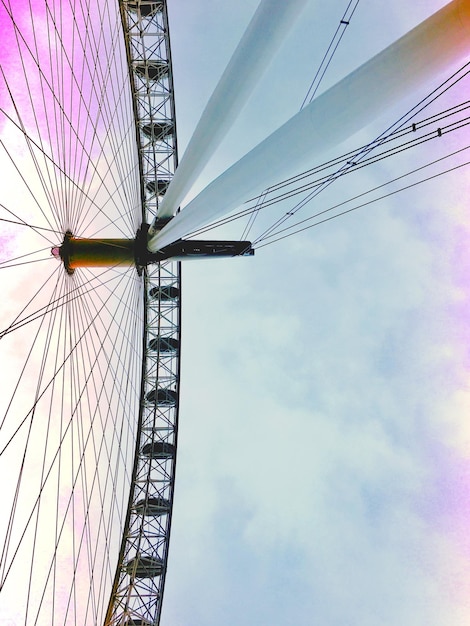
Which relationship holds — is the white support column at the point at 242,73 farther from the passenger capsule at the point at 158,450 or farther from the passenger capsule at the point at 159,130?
the passenger capsule at the point at 158,450

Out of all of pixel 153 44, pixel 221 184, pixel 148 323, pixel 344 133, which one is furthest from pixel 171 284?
pixel 344 133

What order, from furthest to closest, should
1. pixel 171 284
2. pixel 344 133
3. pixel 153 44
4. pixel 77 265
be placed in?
pixel 171 284, pixel 153 44, pixel 77 265, pixel 344 133

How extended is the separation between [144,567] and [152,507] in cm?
273

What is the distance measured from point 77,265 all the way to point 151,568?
15.4 meters

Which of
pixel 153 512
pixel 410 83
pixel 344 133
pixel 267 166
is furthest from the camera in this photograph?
pixel 153 512

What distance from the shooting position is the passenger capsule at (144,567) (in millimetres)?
22156

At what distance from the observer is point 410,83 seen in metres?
4.70

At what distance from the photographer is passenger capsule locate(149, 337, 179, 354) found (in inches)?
1008

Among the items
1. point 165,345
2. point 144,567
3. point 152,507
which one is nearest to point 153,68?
point 165,345

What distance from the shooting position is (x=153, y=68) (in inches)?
896

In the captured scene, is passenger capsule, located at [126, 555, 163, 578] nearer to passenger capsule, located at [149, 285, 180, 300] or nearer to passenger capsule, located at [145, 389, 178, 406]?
passenger capsule, located at [145, 389, 178, 406]

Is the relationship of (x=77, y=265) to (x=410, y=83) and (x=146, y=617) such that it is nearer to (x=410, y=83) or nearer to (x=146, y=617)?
(x=410, y=83)

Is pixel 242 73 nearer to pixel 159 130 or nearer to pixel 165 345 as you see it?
pixel 159 130

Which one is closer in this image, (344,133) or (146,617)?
(344,133)
